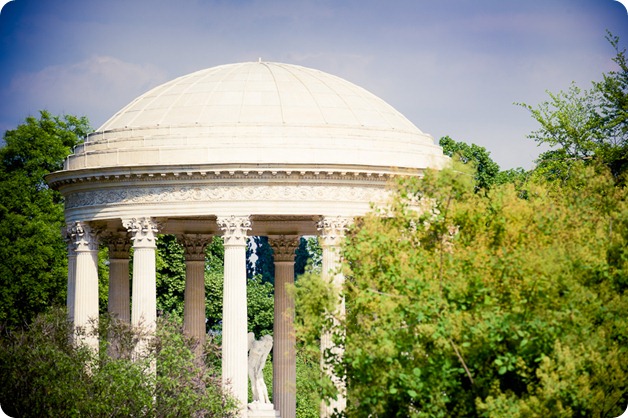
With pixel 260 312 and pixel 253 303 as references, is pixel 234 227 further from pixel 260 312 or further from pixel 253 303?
pixel 253 303

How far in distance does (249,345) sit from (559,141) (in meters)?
34.0

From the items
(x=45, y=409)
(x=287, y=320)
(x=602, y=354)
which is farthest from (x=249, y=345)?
(x=602, y=354)

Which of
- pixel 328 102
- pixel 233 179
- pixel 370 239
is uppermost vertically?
pixel 328 102

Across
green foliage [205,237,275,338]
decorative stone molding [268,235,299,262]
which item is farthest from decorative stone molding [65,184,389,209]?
green foliage [205,237,275,338]

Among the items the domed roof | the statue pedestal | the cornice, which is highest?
the domed roof

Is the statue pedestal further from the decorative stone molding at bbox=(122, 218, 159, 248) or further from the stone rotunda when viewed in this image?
the decorative stone molding at bbox=(122, 218, 159, 248)

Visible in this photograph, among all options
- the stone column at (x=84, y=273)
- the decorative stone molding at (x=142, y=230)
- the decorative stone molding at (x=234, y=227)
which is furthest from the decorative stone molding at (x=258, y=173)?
the stone column at (x=84, y=273)

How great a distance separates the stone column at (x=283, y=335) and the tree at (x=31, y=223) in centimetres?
2605

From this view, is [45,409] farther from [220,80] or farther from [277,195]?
[220,80]

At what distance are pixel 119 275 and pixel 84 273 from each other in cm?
853

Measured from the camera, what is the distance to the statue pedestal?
316 feet

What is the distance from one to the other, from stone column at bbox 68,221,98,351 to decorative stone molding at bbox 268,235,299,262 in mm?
15829

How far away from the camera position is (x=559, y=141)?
118 meters

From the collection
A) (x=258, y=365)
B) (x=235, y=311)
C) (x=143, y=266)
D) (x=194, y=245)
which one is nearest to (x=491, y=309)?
(x=235, y=311)
